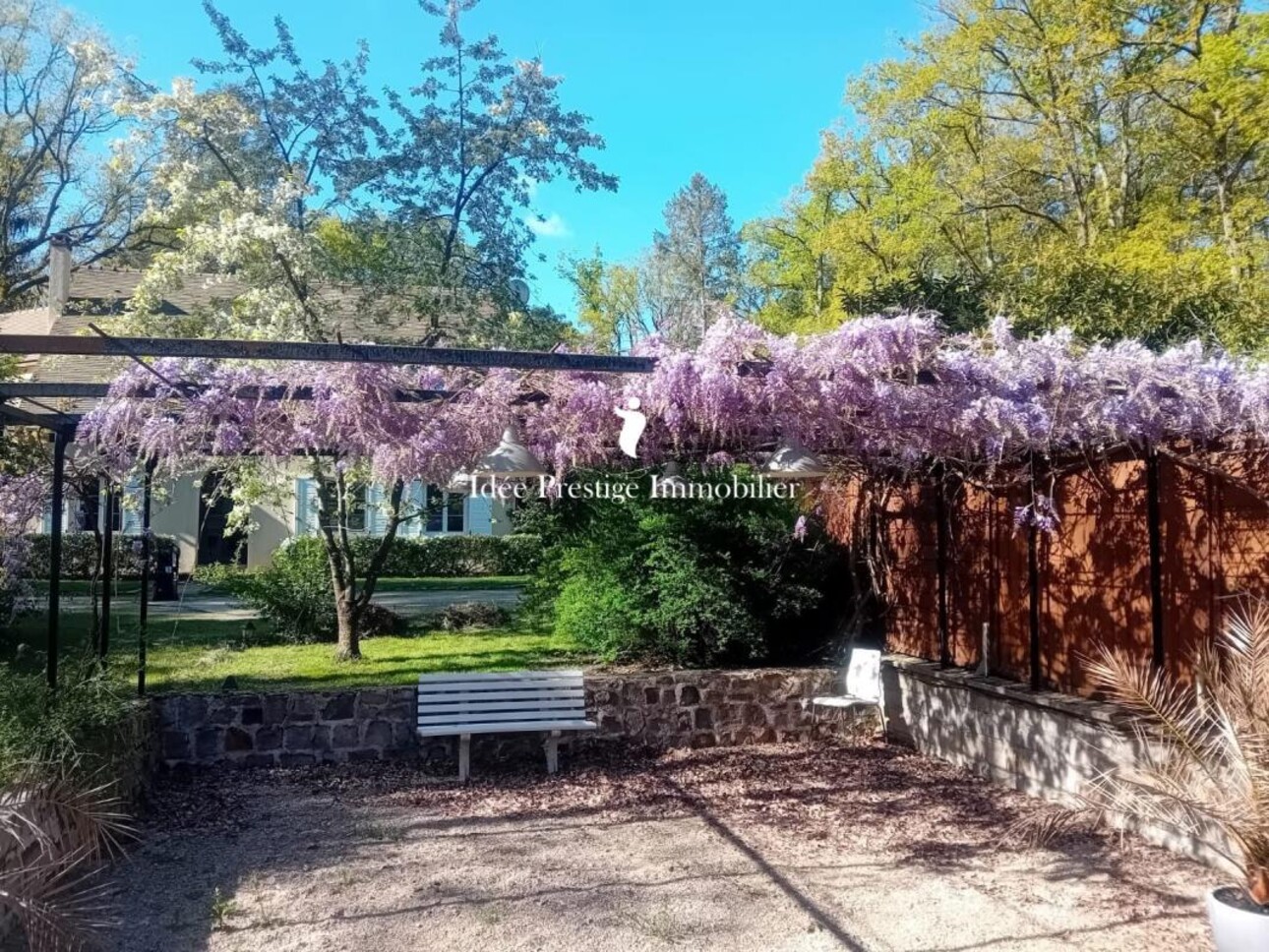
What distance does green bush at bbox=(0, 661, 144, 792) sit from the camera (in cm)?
403

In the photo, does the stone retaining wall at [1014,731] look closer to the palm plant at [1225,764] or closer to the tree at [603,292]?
the palm plant at [1225,764]

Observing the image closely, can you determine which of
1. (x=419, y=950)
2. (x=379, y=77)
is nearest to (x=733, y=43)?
(x=379, y=77)

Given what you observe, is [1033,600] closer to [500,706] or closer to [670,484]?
[670,484]

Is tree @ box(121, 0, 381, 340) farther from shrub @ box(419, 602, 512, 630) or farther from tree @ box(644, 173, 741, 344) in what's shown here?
tree @ box(644, 173, 741, 344)

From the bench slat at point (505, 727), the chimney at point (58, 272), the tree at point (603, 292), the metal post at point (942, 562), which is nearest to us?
the bench slat at point (505, 727)

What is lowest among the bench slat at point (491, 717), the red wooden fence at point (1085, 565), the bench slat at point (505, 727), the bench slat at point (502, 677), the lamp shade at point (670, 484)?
the bench slat at point (505, 727)

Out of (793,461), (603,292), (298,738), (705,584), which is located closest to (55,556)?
(298,738)

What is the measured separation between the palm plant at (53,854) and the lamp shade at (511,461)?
2324 millimetres

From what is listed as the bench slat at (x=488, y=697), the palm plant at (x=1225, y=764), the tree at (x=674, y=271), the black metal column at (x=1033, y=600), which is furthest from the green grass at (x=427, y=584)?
the palm plant at (x=1225, y=764)

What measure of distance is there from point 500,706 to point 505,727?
0.21m

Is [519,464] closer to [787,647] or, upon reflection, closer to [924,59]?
[787,647]

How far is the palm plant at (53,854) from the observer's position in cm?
298

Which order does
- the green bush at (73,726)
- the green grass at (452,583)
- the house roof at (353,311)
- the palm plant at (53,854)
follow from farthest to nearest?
1. the green grass at (452,583)
2. the house roof at (353,311)
3. the green bush at (73,726)
4. the palm plant at (53,854)

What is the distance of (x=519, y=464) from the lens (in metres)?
4.88
